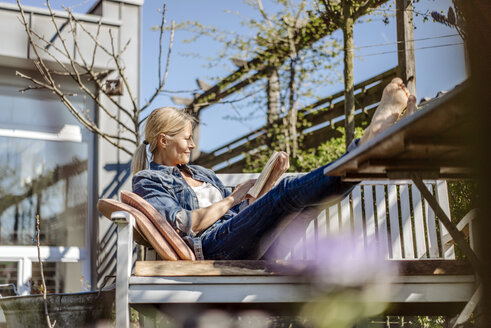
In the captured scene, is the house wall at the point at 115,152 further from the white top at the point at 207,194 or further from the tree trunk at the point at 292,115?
the white top at the point at 207,194

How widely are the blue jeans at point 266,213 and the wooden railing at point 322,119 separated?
4.76 meters

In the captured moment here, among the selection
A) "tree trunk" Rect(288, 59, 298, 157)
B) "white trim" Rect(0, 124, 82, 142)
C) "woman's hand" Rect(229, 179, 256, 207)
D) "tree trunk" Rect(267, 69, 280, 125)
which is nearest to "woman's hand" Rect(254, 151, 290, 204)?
"woman's hand" Rect(229, 179, 256, 207)

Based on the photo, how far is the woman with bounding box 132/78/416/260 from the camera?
1770mm

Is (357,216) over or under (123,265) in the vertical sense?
over

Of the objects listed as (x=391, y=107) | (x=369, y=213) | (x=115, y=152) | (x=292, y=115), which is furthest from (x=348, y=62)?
(x=391, y=107)

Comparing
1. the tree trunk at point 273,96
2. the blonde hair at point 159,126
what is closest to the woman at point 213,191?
the blonde hair at point 159,126

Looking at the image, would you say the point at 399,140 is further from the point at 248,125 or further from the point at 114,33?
the point at 248,125

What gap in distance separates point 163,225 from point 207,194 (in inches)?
22.1

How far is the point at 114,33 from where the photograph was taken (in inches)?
240

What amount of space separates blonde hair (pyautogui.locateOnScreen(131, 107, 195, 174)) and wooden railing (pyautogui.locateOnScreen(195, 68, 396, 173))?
4365 millimetres

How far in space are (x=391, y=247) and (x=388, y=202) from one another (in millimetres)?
255

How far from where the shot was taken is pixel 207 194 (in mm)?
2637

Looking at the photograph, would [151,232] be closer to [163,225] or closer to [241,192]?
[163,225]

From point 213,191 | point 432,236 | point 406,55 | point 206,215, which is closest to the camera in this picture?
point 206,215
